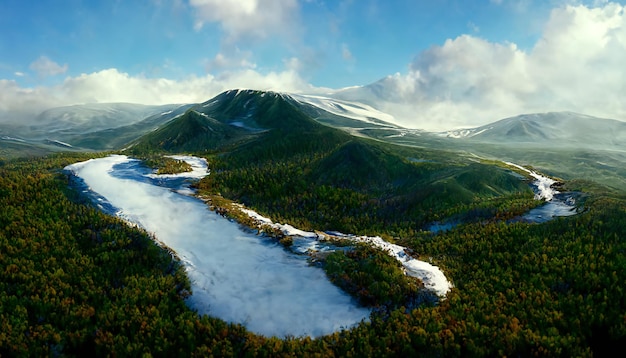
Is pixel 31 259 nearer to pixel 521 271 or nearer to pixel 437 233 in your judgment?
pixel 521 271

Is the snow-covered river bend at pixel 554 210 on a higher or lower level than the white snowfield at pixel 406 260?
higher

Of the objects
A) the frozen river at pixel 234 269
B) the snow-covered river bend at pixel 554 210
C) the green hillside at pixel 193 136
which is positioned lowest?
the frozen river at pixel 234 269

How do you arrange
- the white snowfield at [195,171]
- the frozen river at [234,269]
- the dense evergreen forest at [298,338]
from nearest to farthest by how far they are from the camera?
1. the dense evergreen forest at [298,338]
2. the frozen river at [234,269]
3. the white snowfield at [195,171]

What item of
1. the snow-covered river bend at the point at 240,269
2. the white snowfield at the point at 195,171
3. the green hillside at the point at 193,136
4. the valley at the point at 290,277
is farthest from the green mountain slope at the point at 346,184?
the green hillside at the point at 193,136

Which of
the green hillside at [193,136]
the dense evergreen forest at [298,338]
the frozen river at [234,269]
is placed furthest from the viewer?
the green hillside at [193,136]

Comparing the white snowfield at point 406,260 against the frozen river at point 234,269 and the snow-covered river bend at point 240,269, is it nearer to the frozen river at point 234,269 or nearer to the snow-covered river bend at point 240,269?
the snow-covered river bend at point 240,269

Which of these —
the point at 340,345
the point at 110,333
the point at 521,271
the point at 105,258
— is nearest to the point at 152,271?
the point at 105,258

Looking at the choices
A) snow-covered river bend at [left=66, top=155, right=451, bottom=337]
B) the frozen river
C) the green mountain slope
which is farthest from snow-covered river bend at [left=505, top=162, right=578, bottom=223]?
the frozen river
